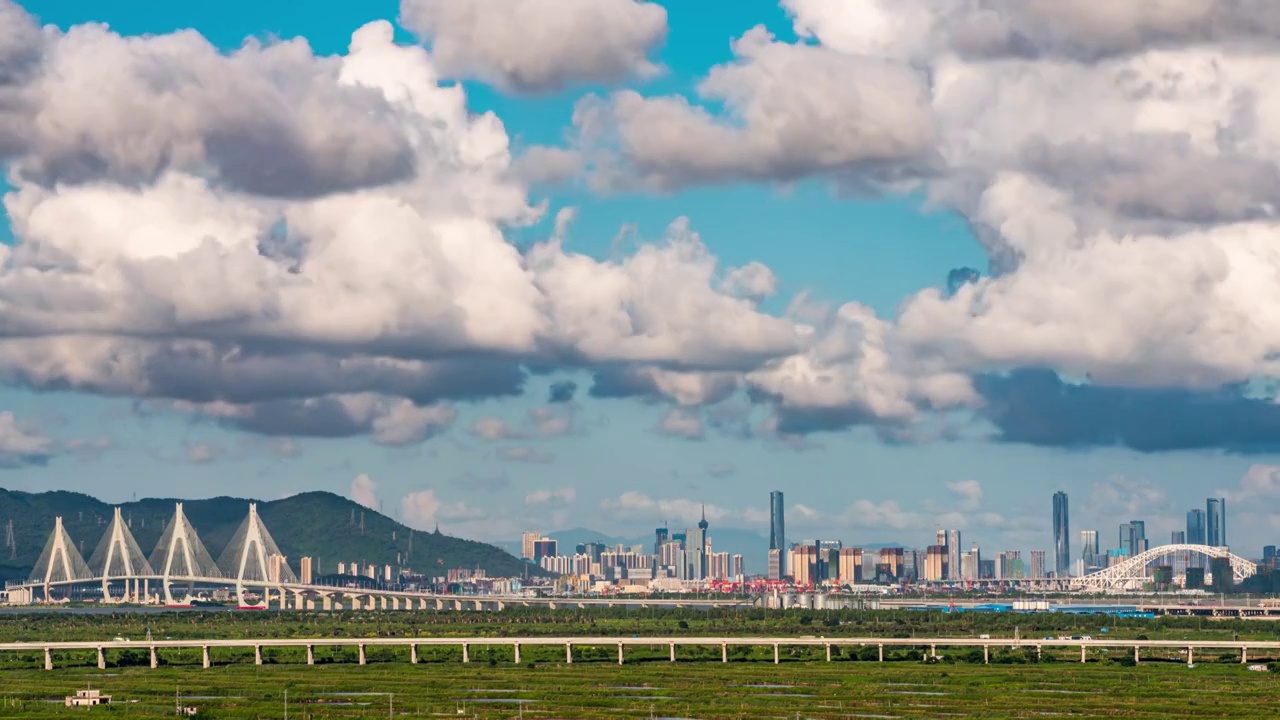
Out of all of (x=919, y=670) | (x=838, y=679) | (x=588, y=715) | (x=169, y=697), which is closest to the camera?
(x=588, y=715)

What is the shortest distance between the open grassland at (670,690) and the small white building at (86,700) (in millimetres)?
1260

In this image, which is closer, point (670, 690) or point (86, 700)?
point (86, 700)

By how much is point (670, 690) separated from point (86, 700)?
4780 cm

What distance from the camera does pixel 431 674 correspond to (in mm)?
182625

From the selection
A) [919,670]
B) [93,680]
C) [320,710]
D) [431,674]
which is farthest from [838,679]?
[93,680]

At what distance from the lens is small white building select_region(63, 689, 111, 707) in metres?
146

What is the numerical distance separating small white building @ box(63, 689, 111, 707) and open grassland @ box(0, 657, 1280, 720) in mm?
1260

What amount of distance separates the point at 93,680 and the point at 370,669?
28.6m

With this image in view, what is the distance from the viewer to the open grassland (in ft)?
451

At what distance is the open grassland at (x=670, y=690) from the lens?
451 ft

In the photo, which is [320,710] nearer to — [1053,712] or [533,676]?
[533,676]

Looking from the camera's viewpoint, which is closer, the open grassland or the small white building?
the open grassland

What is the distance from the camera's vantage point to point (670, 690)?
515 feet

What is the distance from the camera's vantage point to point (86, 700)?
14638cm
